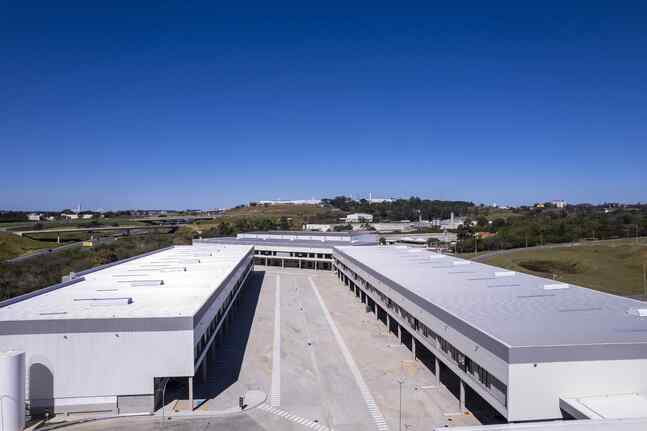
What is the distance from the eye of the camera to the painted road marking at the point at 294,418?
17828mm

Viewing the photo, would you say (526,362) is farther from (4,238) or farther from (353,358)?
(4,238)

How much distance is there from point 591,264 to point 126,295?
2191 inches

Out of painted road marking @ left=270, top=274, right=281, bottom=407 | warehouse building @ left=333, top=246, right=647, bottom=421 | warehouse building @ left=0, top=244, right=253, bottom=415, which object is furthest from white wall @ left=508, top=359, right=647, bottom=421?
warehouse building @ left=0, top=244, right=253, bottom=415

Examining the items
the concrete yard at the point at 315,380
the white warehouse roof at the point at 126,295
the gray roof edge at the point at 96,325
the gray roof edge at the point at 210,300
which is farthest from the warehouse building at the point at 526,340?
the gray roof edge at the point at 96,325

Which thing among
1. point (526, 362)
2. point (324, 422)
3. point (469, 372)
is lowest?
point (324, 422)

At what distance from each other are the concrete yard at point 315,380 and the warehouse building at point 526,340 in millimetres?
1659

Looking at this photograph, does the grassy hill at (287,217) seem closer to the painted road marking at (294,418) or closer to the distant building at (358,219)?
the distant building at (358,219)

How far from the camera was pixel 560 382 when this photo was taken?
50.6 feet

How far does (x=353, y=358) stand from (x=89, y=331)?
13978 millimetres

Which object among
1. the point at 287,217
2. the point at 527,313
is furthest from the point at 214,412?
the point at 287,217

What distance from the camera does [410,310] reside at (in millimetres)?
25938

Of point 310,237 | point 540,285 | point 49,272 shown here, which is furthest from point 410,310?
point 310,237

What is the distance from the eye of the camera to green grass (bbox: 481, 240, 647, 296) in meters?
49.0

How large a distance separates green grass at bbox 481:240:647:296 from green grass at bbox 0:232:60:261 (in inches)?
2650
